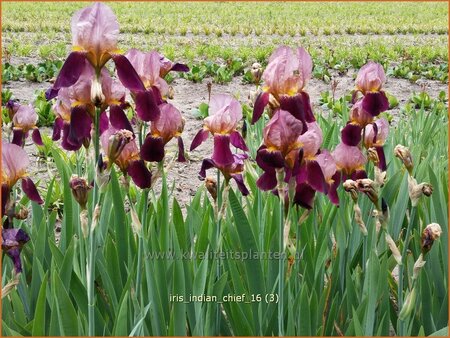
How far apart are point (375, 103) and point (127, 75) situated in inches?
38.7

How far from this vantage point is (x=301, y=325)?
151 centimetres

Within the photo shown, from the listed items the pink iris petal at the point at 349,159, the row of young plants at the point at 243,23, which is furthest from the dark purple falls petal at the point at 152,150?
the row of young plants at the point at 243,23

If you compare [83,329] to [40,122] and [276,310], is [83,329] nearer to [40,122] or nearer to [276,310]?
[276,310]

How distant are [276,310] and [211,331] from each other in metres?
0.20

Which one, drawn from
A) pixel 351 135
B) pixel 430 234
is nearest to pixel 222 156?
pixel 351 135

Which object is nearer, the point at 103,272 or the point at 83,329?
the point at 83,329

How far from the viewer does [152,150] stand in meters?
1.62

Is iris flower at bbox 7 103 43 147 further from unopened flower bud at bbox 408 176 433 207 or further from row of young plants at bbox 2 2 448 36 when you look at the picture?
row of young plants at bbox 2 2 448 36

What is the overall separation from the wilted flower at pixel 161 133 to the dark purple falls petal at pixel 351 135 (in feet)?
2.02

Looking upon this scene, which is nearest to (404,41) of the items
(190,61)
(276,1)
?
(190,61)

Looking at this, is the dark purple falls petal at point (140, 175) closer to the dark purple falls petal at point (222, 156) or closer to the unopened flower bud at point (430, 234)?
the dark purple falls petal at point (222, 156)

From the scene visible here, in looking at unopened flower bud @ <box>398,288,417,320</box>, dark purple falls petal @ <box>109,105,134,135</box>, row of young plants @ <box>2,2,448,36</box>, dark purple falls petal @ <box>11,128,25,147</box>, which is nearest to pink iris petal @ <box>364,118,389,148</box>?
unopened flower bud @ <box>398,288,417,320</box>

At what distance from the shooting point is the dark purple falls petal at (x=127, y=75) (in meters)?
1.39

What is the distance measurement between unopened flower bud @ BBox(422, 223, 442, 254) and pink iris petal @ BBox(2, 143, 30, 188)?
103 cm
